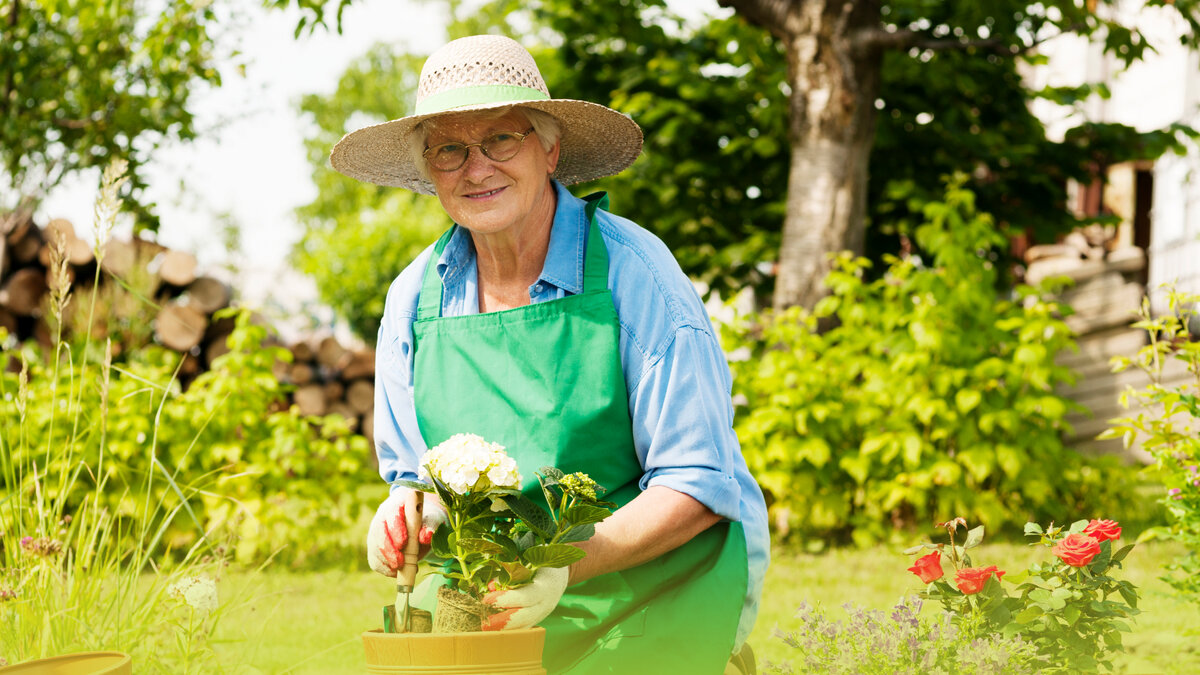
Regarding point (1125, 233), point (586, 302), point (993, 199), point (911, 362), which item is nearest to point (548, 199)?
point (586, 302)

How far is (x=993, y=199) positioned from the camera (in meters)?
6.96

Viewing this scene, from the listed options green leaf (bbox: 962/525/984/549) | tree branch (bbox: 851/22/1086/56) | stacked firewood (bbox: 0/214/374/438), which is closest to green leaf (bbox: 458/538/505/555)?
A: green leaf (bbox: 962/525/984/549)

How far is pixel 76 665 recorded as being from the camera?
1470mm

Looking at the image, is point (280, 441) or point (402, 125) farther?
point (280, 441)

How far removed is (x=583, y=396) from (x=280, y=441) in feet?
12.3

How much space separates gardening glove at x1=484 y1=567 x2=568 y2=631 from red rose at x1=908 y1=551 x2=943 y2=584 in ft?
2.87

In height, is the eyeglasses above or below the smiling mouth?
above

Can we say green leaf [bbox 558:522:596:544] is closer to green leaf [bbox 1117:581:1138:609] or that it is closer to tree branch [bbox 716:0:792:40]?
green leaf [bbox 1117:581:1138:609]

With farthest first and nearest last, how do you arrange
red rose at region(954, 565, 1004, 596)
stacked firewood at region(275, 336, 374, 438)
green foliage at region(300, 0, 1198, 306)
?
1. stacked firewood at region(275, 336, 374, 438)
2. green foliage at region(300, 0, 1198, 306)
3. red rose at region(954, 565, 1004, 596)

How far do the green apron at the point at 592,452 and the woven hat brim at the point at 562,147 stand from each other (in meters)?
0.28

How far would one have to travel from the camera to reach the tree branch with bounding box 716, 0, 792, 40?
5.93m

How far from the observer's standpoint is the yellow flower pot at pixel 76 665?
1410 millimetres

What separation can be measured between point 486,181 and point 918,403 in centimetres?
368

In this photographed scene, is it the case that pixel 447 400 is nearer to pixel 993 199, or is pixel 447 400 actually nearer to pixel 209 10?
pixel 209 10
